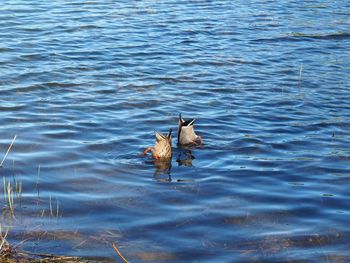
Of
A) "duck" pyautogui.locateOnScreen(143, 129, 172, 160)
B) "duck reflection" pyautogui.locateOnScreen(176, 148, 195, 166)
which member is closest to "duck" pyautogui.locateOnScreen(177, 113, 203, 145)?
"duck reflection" pyautogui.locateOnScreen(176, 148, 195, 166)

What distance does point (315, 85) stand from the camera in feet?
43.0

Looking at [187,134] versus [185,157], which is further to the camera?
[187,134]

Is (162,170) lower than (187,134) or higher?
lower

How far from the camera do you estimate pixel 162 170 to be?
30.5 feet

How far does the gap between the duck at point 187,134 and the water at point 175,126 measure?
19cm

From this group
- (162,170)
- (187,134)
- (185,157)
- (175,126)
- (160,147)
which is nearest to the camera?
(162,170)

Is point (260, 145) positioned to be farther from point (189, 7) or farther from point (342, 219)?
point (189, 7)

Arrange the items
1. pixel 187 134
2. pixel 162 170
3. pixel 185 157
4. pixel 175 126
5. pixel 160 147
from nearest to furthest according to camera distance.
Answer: pixel 162 170, pixel 160 147, pixel 185 157, pixel 187 134, pixel 175 126

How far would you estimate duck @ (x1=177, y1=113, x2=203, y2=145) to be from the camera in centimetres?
998

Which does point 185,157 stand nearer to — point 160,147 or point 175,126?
point 160,147

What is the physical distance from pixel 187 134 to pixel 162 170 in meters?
0.94

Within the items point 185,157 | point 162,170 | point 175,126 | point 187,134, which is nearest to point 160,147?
point 162,170

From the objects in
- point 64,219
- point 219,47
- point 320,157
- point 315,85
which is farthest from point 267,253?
point 219,47

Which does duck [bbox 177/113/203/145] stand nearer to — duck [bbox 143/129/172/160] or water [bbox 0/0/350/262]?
water [bbox 0/0/350/262]
